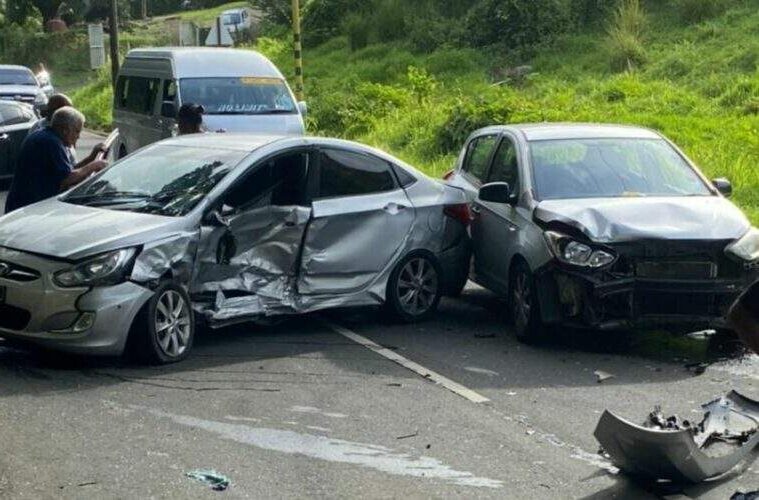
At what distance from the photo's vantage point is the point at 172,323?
966 centimetres

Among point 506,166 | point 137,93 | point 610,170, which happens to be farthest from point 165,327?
point 137,93

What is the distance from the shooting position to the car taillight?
12.0 meters

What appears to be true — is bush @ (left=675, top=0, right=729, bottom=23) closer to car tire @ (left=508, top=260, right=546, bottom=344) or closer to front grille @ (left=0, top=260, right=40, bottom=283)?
car tire @ (left=508, top=260, right=546, bottom=344)

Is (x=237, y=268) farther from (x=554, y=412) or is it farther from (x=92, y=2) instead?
(x=92, y=2)

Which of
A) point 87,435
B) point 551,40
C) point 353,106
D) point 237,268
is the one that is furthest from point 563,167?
point 551,40

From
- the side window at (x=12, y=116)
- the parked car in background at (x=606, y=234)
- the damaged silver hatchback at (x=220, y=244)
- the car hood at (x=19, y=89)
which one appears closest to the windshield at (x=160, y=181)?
the damaged silver hatchback at (x=220, y=244)

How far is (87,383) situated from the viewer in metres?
9.07

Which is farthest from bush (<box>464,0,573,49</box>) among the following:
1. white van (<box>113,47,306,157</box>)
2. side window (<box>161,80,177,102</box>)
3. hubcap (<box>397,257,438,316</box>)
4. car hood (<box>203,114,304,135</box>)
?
hubcap (<box>397,257,438,316</box>)

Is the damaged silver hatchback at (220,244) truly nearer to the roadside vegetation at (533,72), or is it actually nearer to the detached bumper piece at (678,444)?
the detached bumper piece at (678,444)

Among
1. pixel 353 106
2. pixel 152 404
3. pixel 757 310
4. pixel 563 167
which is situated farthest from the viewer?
pixel 353 106

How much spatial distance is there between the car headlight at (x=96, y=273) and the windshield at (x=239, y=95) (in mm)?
9569

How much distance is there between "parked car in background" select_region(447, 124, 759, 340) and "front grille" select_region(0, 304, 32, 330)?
375 cm

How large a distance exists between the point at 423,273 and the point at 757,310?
677cm

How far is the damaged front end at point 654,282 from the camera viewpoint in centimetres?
1003
